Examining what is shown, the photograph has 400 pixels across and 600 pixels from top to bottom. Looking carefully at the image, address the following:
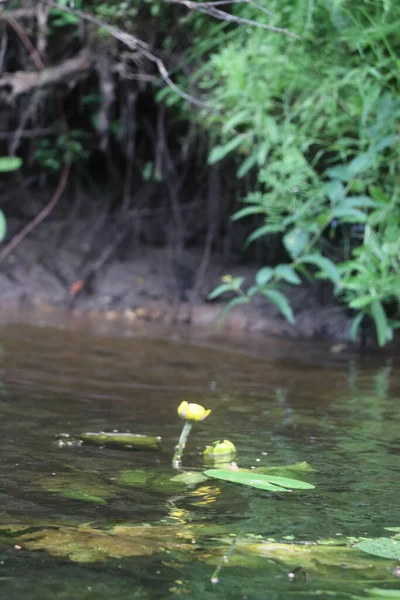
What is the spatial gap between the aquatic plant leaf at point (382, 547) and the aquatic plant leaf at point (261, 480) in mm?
281

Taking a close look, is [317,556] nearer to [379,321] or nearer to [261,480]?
[261,480]

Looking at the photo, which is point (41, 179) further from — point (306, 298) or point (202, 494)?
point (202, 494)

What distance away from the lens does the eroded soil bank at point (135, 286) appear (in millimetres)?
4363

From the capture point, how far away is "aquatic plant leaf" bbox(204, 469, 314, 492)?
1.51 metres

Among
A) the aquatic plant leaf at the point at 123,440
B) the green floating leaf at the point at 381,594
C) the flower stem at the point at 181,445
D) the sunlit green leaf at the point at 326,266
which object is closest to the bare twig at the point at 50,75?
the sunlit green leaf at the point at 326,266

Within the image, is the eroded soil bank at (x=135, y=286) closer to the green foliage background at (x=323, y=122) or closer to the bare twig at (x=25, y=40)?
the green foliage background at (x=323, y=122)

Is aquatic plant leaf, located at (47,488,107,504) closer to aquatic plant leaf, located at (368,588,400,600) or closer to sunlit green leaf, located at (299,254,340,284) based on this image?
aquatic plant leaf, located at (368,588,400,600)

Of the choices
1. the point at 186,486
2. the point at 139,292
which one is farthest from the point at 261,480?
the point at 139,292

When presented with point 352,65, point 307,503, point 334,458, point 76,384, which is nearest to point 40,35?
point 352,65

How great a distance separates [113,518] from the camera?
134 centimetres

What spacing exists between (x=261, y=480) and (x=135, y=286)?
344 cm

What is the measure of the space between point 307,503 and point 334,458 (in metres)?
0.37

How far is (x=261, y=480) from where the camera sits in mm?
1538

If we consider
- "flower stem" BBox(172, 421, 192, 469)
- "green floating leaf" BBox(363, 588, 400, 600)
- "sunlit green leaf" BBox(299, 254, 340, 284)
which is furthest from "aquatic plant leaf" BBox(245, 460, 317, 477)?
"sunlit green leaf" BBox(299, 254, 340, 284)
